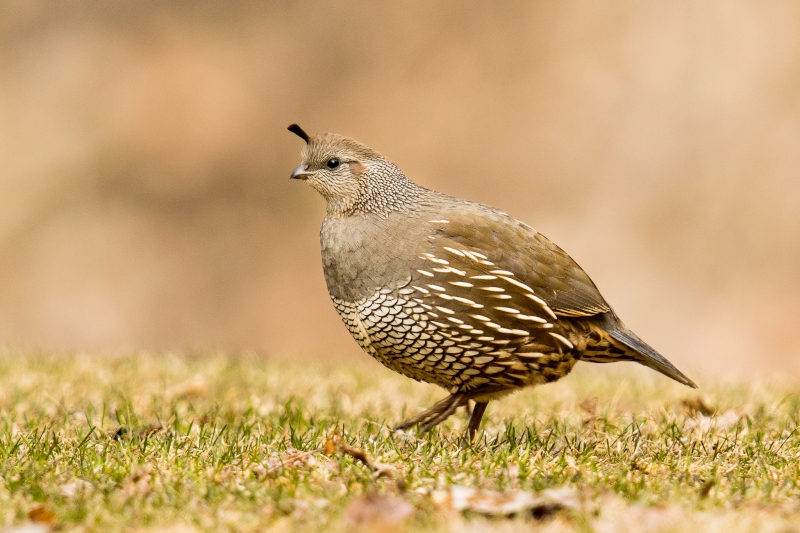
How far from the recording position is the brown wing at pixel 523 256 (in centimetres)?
475

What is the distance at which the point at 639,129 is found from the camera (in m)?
14.1

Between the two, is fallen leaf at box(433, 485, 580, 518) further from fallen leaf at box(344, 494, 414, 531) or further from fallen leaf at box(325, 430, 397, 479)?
fallen leaf at box(325, 430, 397, 479)

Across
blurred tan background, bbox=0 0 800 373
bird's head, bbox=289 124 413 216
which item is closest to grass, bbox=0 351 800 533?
bird's head, bbox=289 124 413 216

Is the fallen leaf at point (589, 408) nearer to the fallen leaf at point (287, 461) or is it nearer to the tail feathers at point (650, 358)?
the tail feathers at point (650, 358)

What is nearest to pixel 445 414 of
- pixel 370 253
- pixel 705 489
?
pixel 370 253

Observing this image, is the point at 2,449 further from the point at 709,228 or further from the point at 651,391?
the point at 709,228

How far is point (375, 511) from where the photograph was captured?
3.00 meters

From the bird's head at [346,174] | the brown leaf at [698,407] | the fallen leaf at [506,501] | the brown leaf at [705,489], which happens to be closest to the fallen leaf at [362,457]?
the fallen leaf at [506,501]

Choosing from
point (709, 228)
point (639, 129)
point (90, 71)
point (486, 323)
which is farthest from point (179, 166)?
point (486, 323)

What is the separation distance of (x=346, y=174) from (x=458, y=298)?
1.00 m

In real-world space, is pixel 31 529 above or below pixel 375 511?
below

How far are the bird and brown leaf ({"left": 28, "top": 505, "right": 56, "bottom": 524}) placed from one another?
186 cm

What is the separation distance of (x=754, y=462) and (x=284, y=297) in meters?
11.7

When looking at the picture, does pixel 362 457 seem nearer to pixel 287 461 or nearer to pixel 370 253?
pixel 287 461
